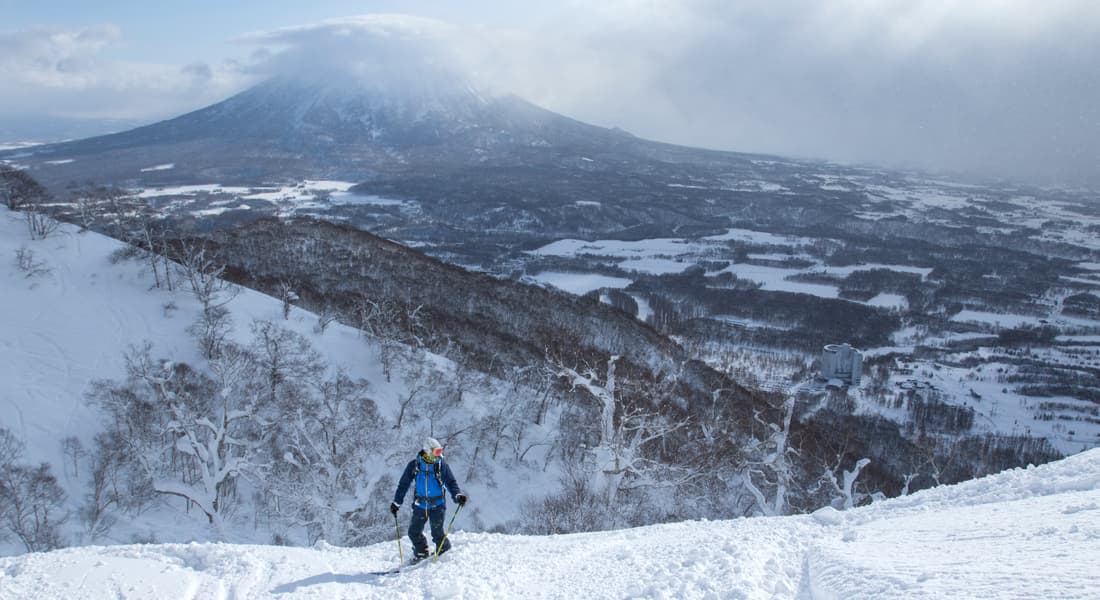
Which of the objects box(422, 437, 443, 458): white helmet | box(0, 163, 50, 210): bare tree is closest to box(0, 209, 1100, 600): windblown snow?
box(422, 437, 443, 458): white helmet

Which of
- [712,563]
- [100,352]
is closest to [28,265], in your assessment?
[100,352]

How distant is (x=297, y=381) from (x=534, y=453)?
1221 cm

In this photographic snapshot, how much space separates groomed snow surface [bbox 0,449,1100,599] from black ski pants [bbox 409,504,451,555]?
0.99ft

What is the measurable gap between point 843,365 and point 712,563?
69780 millimetres

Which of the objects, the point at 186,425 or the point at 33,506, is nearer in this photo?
the point at 186,425

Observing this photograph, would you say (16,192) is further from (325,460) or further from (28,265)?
(325,460)

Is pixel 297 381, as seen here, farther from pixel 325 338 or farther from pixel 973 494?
pixel 973 494

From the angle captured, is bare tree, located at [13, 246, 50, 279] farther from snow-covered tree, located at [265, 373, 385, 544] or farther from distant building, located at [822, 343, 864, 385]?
distant building, located at [822, 343, 864, 385]

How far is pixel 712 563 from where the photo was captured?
26.7ft

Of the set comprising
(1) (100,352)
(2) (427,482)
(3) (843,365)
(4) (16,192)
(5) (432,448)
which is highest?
(4) (16,192)

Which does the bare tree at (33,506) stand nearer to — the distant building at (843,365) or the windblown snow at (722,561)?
the windblown snow at (722,561)

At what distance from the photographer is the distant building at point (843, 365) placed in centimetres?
7019

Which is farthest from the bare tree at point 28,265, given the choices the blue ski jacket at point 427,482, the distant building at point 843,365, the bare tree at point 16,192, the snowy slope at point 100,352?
the distant building at point 843,365

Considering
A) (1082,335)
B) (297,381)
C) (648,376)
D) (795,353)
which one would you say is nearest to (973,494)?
(297,381)
